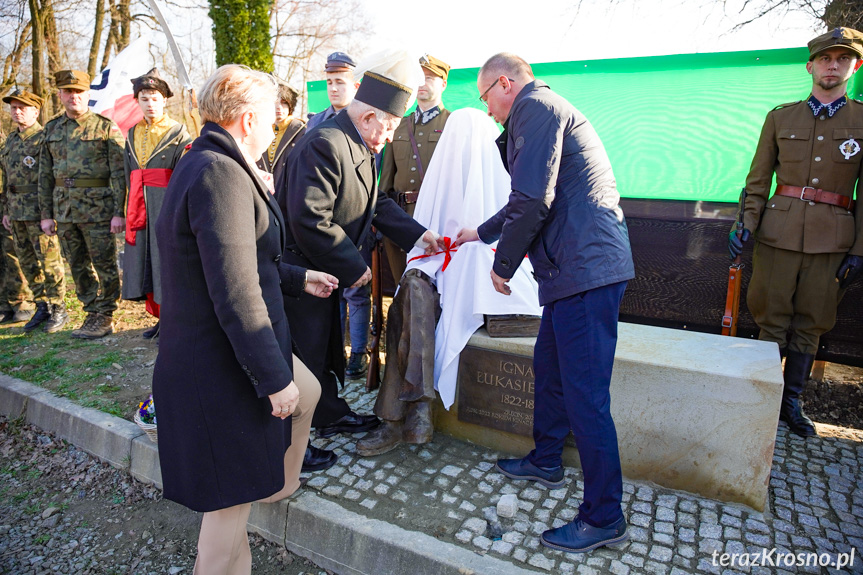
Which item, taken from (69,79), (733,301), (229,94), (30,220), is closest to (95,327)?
(30,220)

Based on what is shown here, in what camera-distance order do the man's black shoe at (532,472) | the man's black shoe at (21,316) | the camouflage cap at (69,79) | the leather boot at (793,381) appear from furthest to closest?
the man's black shoe at (21,316)
the camouflage cap at (69,79)
the leather boot at (793,381)
the man's black shoe at (532,472)

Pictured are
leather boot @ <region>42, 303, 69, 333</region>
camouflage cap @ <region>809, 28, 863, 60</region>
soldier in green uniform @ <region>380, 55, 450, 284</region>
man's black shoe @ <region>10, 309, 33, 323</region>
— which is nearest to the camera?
camouflage cap @ <region>809, 28, 863, 60</region>

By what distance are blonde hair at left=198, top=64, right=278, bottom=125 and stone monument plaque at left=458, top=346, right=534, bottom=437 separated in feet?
6.36

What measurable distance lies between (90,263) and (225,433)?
504 cm

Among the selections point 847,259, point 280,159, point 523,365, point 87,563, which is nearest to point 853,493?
point 847,259

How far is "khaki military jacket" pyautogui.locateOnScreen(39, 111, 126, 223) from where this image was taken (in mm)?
5703

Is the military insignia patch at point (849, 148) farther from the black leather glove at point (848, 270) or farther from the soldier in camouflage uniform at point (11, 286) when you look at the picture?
the soldier in camouflage uniform at point (11, 286)

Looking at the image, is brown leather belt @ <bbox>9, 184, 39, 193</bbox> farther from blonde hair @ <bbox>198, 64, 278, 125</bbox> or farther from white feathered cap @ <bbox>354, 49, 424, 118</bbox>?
blonde hair @ <bbox>198, 64, 278, 125</bbox>

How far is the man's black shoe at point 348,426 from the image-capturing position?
370cm

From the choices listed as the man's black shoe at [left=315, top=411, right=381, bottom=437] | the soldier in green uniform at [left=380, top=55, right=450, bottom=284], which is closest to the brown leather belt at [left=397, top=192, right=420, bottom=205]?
the soldier in green uniform at [left=380, top=55, right=450, bottom=284]

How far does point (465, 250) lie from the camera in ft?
11.8

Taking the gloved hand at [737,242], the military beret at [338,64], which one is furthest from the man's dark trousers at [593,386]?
the military beret at [338,64]

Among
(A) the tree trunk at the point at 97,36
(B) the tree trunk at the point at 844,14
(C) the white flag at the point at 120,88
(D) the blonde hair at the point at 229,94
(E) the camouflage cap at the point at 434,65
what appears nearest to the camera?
(D) the blonde hair at the point at 229,94

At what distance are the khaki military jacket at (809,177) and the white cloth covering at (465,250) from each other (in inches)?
69.5
